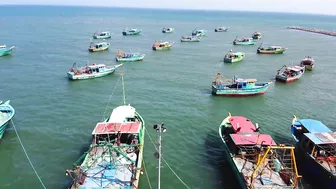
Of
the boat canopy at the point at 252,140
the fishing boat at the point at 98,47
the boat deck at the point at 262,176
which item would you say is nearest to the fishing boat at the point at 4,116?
the boat canopy at the point at 252,140

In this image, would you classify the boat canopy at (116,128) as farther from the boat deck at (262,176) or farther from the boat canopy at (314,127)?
the boat canopy at (314,127)

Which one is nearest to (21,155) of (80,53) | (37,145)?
(37,145)

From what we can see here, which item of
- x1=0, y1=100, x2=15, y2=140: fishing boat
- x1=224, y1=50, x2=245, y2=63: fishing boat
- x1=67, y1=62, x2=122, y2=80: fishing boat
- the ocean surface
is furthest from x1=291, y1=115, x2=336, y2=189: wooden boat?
x1=224, y1=50, x2=245, y2=63: fishing boat

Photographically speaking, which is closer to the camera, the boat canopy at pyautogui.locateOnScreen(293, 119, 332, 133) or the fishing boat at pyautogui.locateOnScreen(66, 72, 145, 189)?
the fishing boat at pyautogui.locateOnScreen(66, 72, 145, 189)

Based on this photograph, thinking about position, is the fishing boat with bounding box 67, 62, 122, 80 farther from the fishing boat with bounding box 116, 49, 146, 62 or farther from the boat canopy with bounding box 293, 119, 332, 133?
the boat canopy with bounding box 293, 119, 332, 133

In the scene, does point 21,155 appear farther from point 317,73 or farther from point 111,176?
point 317,73

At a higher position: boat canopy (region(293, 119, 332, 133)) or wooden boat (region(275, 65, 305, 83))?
boat canopy (region(293, 119, 332, 133))

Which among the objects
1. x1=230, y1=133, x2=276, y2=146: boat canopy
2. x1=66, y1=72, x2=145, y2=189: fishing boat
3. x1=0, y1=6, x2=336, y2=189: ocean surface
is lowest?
x1=0, y1=6, x2=336, y2=189: ocean surface
